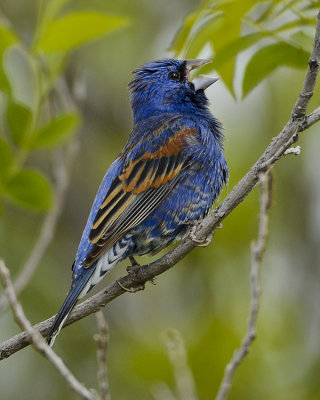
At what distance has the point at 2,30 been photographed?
3791 millimetres

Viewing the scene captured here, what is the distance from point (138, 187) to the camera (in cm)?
468

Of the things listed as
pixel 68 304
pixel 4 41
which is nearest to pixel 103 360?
pixel 68 304

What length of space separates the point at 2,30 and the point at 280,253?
399 centimetres

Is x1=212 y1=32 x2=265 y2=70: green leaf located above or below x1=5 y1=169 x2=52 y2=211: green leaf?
above

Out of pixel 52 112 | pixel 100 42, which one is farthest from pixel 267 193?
pixel 100 42

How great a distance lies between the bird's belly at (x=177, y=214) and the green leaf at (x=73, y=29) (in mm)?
1209

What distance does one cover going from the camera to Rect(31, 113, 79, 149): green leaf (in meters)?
4.08

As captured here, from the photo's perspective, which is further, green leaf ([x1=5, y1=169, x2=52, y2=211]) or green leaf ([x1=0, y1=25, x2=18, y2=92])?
green leaf ([x1=5, y1=169, x2=52, y2=211])

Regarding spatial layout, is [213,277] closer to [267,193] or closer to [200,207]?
[200,207]

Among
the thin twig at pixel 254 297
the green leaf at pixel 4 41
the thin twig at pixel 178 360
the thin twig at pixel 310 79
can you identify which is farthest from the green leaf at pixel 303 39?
the thin twig at pixel 178 360

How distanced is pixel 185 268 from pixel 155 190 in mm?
2436

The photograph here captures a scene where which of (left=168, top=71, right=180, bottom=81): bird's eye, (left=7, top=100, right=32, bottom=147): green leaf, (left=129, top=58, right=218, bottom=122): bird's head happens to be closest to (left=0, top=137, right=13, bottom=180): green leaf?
(left=7, top=100, right=32, bottom=147): green leaf

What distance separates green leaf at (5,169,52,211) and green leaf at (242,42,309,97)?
1.10 meters

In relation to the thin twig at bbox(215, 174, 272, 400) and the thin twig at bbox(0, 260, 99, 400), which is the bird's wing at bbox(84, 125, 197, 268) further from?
the thin twig at bbox(0, 260, 99, 400)
